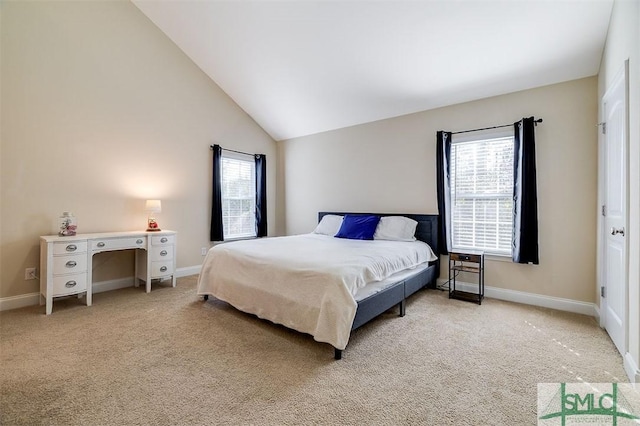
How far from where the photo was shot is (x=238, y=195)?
202 inches

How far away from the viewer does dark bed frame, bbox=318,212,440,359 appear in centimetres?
227

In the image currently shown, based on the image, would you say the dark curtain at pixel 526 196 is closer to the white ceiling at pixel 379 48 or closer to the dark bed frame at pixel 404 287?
the white ceiling at pixel 379 48

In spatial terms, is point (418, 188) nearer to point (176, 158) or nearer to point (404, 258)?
point (404, 258)

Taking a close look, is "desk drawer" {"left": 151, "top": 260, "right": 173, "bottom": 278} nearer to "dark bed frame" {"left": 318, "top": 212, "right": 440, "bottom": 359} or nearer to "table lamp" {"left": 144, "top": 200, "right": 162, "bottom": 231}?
"table lamp" {"left": 144, "top": 200, "right": 162, "bottom": 231}

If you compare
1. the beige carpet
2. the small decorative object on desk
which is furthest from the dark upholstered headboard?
the small decorative object on desk

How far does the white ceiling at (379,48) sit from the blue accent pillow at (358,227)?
5.24 feet

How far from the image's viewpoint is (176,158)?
4.30 metres

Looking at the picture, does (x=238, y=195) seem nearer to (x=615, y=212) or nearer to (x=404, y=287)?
(x=404, y=287)

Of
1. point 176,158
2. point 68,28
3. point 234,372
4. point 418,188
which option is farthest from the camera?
point 176,158

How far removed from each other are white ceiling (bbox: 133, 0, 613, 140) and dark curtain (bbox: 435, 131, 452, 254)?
0.53 meters

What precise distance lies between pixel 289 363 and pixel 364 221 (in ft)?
7.89

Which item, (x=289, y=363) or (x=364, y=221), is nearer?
(x=289, y=363)

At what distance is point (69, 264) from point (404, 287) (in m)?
3.41

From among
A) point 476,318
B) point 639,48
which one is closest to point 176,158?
point 476,318
